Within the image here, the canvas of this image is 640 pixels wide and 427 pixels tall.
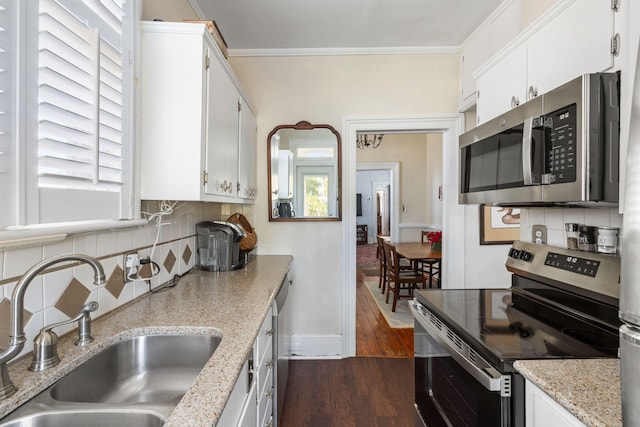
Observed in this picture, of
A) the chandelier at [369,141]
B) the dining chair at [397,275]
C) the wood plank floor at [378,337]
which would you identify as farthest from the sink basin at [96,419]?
the chandelier at [369,141]

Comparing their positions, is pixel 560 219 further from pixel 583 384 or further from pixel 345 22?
pixel 345 22

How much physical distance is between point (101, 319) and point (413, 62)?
9.13 ft

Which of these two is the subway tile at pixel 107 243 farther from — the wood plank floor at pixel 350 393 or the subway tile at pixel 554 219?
the subway tile at pixel 554 219

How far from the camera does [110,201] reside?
3.64 ft

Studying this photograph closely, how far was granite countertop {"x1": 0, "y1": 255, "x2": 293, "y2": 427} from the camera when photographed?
0.70 meters

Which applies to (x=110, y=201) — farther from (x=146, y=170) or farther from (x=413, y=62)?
(x=413, y=62)

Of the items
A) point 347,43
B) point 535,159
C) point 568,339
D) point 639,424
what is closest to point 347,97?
point 347,43

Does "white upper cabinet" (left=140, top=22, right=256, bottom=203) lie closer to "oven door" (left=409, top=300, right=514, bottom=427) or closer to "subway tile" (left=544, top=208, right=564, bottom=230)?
"oven door" (left=409, top=300, right=514, bottom=427)

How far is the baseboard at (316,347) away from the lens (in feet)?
8.67

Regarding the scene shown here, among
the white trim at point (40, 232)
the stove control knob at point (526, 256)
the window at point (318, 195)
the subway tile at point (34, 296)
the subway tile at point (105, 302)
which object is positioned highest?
the window at point (318, 195)

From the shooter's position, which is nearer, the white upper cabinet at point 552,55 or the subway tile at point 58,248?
the subway tile at point 58,248

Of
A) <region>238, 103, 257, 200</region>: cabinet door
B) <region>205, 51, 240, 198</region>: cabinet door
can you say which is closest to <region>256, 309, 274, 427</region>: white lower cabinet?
<region>205, 51, 240, 198</region>: cabinet door

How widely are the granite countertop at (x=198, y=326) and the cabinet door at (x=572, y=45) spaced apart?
4.94 feet

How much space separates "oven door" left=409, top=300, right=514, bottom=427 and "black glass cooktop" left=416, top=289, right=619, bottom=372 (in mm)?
54
